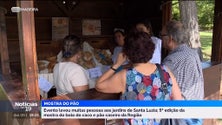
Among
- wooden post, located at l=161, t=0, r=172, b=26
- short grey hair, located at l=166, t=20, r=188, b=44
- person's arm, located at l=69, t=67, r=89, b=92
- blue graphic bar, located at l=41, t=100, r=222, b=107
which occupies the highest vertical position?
wooden post, located at l=161, t=0, r=172, b=26

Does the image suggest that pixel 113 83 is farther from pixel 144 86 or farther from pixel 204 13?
pixel 204 13

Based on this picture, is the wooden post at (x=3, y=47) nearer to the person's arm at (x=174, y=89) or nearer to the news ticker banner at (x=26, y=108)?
the news ticker banner at (x=26, y=108)

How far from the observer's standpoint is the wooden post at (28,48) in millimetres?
1826

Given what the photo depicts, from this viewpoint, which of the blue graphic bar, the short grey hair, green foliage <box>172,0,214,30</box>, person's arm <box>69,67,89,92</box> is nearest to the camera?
the blue graphic bar

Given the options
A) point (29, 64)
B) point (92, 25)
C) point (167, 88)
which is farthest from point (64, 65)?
point (92, 25)

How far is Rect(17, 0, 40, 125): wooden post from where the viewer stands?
1.83 m

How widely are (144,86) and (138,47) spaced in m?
0.27

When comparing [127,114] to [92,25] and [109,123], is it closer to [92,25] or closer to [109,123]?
[109,123]

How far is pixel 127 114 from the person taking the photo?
6.43 feet

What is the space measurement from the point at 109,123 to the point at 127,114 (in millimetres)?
482

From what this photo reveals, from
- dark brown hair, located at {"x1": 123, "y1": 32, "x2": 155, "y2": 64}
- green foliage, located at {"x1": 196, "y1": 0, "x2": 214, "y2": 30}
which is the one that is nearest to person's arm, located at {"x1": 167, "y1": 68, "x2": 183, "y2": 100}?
dark brown hair, located at {"x1": 123, "y1": 32, "x2": 155, "y2": 64}

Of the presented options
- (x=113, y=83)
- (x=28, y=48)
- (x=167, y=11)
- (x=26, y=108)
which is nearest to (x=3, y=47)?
(x=26, y=108)

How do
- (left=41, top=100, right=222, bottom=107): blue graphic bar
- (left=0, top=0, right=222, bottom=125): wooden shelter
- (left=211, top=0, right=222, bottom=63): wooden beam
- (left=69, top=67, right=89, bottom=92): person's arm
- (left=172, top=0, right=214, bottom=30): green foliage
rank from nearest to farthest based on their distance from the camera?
(left=41, top=100, right=222, bottom=107): blue graphic bar
(left=69, top=67, right=89, bottom=92): person's arm
(left=211, top=0, right=222, bottom=63): wooden beam
(left=0, top=0, right=222, bottom=125): wooden shelter
(left=172, top=0, right=214, bottom=30): green foliage

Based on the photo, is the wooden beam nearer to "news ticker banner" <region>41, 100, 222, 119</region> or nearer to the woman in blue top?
"news ticker banner" <region>41, 100, 222, 119</region>
